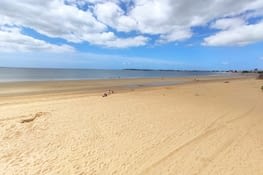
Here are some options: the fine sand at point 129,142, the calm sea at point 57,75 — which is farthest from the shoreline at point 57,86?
the fine sand at point 129,142

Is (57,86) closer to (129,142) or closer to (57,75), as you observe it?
(129,142)

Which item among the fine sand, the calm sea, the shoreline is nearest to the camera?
the fine sand

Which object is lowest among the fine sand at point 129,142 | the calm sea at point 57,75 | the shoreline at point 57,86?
the calm sea at point 57,75

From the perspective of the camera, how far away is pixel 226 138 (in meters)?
5.99

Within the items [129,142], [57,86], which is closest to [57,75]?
[57,86]

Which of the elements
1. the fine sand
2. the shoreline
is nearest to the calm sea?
the shoreline

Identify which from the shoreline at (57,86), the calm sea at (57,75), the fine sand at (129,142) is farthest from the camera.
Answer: the calm sea at (57,75)

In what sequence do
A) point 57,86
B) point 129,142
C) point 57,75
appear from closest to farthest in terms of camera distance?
point 129,142 < point 57,86 < point 57,75

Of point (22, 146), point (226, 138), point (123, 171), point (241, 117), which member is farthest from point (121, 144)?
point (241, 117)

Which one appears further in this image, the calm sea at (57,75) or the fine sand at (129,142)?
the calm sea at (57,75)

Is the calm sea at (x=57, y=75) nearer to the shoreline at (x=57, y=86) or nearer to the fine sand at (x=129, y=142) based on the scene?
the shoreline at (x=57, y=86)

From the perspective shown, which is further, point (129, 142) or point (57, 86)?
point (57, 86)

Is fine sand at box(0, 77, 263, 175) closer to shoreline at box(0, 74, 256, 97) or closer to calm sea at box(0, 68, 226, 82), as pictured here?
shoreline at box(0, 74, 256, 97)

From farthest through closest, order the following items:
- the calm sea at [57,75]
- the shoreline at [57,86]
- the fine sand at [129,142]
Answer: the calm sea at [57,75] → the shoreline at [57,86] → the fine sand at [129,142]
